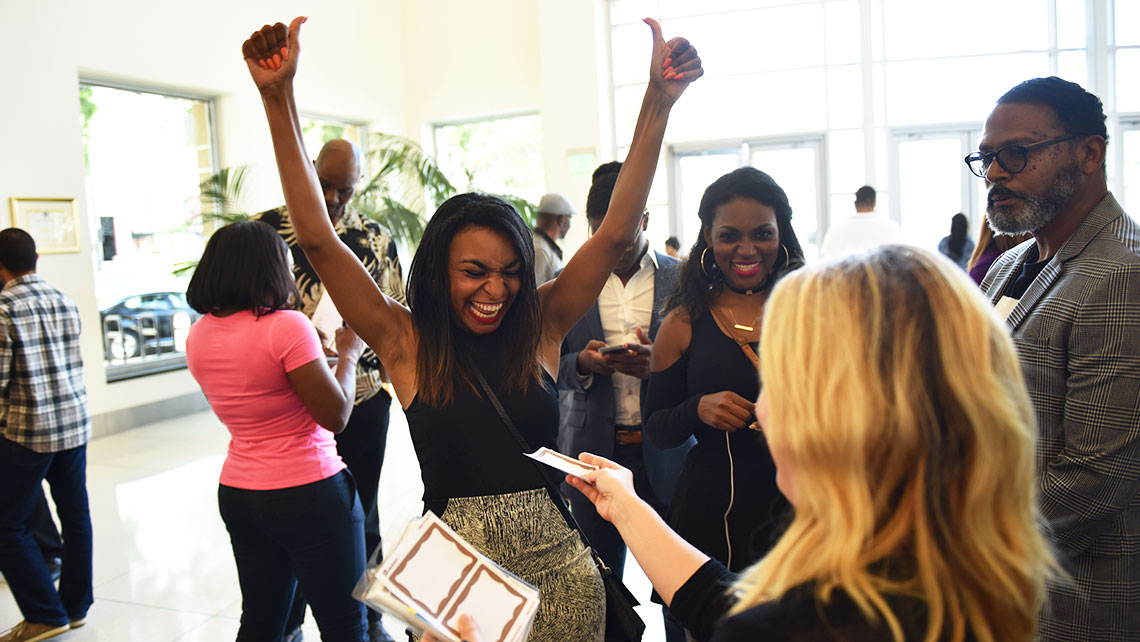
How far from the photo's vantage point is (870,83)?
10125 mm

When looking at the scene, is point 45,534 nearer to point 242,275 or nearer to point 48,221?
point 242,275

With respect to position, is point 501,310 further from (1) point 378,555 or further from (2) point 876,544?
(2) point 876,544

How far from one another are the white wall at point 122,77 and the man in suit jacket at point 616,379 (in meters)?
5.57

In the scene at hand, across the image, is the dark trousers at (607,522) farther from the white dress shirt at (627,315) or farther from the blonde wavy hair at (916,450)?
the blonde wavy hair at (916,450)

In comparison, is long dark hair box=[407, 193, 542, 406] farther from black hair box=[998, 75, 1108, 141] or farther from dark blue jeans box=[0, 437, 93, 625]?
dark blue jeans box=[0, 437, 93, 625]

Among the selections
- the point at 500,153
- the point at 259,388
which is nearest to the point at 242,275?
the point at 259,388

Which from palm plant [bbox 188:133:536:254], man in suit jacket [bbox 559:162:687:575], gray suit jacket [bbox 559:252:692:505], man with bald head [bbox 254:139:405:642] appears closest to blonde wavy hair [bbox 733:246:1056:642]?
man in suit jacket [bbox 559:162:687:575]

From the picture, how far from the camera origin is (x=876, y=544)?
0.81 meters

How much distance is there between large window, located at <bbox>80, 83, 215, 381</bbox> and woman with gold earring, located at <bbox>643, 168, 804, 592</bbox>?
19.5ft

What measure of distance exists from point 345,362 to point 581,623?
1.21m

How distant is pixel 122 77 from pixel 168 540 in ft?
16.1

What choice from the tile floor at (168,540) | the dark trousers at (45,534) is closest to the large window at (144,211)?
the tile floor at (168,540)

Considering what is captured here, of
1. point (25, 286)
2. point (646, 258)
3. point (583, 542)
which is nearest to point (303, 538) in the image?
point (583, 542)

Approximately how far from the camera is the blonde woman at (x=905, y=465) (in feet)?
2.59
